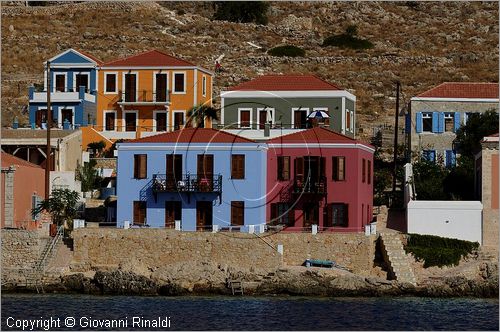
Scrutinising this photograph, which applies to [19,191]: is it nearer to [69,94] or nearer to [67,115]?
[67,115]

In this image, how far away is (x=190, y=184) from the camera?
67.3m

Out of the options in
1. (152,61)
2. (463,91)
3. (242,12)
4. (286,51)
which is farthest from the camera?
(242,12)

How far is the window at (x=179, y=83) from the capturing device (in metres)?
83.7

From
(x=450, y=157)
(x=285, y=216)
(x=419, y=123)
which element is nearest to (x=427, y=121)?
(x=419, y=123)

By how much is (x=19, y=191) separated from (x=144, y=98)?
16.3 meters

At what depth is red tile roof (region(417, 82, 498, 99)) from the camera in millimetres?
80250

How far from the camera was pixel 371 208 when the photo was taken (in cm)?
7081

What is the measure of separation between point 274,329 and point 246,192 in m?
15.7

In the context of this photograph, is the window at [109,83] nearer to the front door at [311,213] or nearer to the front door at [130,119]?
the front door at [130,119]

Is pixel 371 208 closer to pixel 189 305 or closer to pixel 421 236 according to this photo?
pixel 421 236

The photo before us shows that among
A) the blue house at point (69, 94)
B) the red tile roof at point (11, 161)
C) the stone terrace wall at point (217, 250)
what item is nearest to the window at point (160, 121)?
the blue house at point (69, 94)

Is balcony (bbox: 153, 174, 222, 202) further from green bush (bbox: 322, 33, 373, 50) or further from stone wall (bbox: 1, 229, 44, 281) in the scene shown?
green bush (bbox: 322, 33, 373, 50)

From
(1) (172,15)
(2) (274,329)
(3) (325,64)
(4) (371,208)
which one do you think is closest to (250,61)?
(3) (325,64)

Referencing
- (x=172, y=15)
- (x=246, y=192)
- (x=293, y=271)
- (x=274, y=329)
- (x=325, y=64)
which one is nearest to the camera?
(x=274, y=329)
